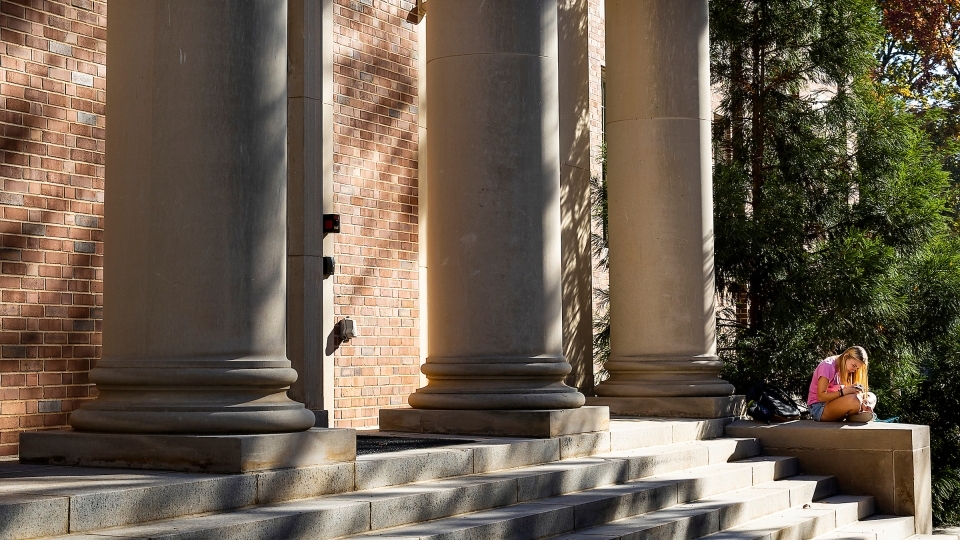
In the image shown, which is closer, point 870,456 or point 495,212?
point 495,212

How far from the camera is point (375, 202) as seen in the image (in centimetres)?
1268

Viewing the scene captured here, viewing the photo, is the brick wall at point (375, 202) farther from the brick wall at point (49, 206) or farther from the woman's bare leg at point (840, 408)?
the woman's bare leg at point (840, 408)

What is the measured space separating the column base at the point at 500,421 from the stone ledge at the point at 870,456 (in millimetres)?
2992

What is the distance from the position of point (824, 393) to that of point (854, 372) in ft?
1.41

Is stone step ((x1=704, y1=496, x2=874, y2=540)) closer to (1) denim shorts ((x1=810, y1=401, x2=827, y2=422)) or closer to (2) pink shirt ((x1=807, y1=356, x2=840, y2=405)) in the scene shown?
(1) denim shorts ((x1=810, y1=401, x2=827, y2=422))

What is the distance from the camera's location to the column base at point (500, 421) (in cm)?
985

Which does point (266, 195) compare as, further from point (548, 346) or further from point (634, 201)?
point (634, 201)

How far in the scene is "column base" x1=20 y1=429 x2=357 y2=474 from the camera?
21.6 feet

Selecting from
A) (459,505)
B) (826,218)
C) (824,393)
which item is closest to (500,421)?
(459,505)

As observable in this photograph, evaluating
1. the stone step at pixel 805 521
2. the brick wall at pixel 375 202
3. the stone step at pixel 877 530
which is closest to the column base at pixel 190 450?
the stone step at pixel 805 521

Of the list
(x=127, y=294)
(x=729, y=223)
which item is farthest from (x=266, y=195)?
(x=729, y=223)

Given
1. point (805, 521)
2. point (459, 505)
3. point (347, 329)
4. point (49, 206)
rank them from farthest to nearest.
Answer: point (347, 329) → point (805, 521) → point (49, 206) → point (459, 505)

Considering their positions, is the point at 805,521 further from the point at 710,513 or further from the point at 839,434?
the point at 839,434

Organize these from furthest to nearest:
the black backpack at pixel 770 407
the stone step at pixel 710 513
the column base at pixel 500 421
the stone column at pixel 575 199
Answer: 1. the stone column at pixel 575 199
2. the black backpack at pixel 770 407
3. the column base at pixel 500 421
4. the stone step at pixel 710 513
